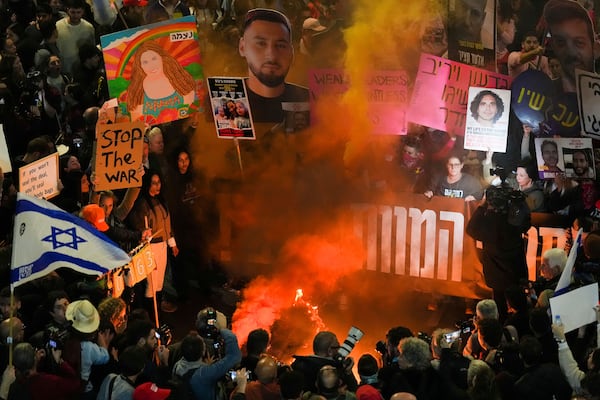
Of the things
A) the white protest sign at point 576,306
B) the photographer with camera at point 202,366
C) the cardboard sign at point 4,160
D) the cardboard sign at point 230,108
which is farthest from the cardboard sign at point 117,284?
the white protest sign at point 576,306

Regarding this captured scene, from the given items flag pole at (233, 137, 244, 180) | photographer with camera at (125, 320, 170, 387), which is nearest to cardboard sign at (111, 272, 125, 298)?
photographer with camera at (125, 320, 170, 387)

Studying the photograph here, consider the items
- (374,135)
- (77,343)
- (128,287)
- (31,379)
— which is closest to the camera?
(31,379)

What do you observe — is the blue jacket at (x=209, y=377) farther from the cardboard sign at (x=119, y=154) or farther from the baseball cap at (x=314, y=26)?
the baseball cap at (x=314, y=26)

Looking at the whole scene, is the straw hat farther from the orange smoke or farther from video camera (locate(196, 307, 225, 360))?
the orange smoke

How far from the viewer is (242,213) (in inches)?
480

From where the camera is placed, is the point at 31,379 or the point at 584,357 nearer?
the point at 31,379

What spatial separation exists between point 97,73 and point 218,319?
249 inches

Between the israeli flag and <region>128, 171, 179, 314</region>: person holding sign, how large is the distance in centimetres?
374

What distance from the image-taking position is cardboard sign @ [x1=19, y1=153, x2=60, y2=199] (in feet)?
32.7

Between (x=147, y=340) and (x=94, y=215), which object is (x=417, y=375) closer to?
(x=147, y=340)

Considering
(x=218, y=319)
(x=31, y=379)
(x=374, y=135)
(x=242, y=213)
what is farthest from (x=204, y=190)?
(x=31, y=379)

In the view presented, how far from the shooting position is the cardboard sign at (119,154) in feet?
33.1

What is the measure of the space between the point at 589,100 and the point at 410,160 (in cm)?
213

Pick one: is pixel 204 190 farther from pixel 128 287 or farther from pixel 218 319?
pixel 218 319
